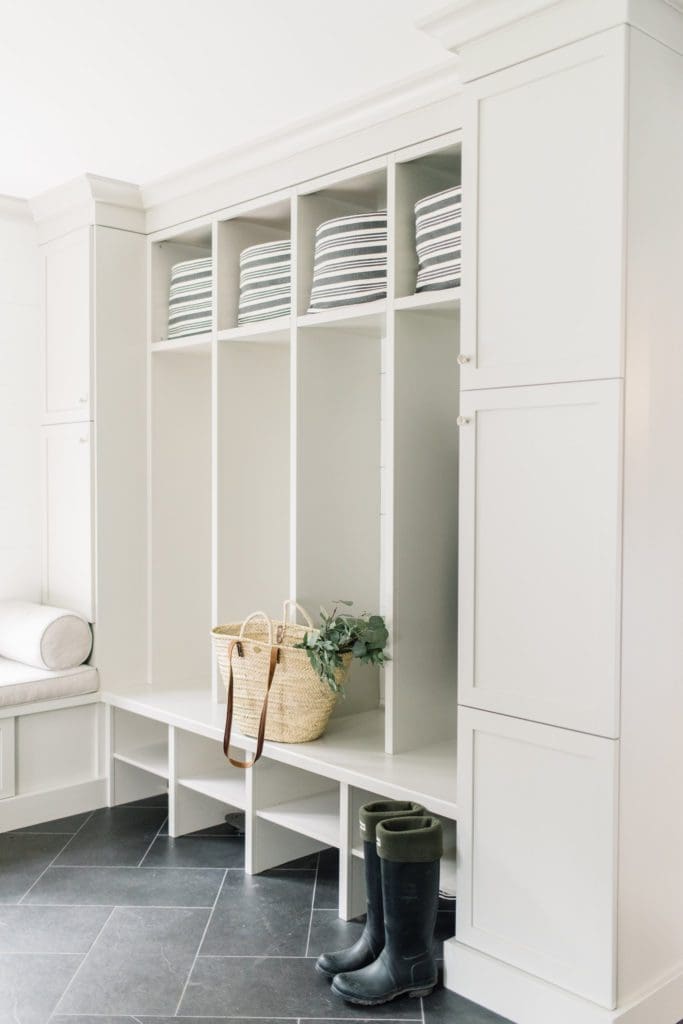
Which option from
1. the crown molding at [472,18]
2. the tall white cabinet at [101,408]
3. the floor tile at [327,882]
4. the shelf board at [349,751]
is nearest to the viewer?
the crown molding at [472,18]

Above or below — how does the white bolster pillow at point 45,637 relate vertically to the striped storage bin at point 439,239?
below

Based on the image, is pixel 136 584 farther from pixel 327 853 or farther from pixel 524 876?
pixel 524 876

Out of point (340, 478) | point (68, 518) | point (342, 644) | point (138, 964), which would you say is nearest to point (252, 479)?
point (340, 478)

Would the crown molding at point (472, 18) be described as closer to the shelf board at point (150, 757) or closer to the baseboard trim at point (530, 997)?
the baseboard trim at point (530, 997)

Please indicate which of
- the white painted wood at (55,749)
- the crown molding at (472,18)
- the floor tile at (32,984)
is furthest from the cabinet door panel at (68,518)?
the crown molding at (472,18)

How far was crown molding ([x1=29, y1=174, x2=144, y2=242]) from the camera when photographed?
3891 millimetres

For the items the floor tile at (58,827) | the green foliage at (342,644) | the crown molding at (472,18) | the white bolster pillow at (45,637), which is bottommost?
the floor tile at (58,827)

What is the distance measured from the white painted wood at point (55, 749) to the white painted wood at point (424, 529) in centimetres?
148

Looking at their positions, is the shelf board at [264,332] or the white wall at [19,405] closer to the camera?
the shelf board at [264,332]

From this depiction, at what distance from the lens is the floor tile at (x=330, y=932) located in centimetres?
283

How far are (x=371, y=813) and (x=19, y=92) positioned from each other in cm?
238

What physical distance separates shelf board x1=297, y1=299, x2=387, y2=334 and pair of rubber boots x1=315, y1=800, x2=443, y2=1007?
1.52 meters

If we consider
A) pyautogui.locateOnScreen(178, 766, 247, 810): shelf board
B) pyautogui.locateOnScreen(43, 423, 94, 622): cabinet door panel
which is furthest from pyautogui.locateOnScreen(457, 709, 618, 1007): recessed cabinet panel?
pyautogui.locateOnScreen(43, 423, 94, 622): cabinet door panel

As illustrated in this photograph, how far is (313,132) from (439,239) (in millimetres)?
701
